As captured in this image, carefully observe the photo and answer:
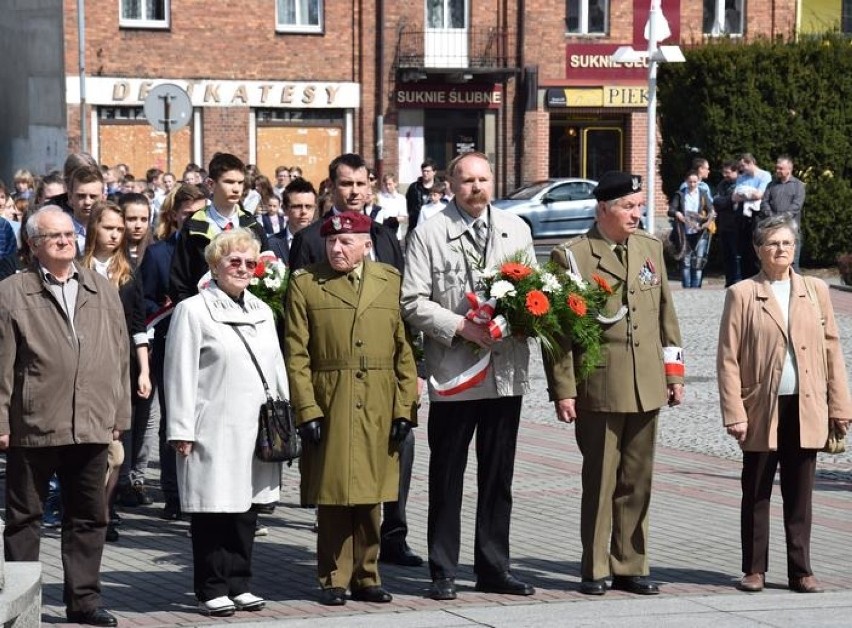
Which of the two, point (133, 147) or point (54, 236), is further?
point (133, 147)

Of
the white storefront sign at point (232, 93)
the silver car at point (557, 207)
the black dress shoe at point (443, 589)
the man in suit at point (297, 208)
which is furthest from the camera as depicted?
the white storefront sign at point (232, 93)

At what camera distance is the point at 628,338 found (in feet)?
27.1

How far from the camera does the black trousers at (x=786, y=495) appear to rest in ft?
27.5

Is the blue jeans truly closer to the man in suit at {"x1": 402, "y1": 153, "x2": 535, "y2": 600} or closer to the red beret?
the man in suit at {"x1": 402, "y1": 153, "x2": 535, "y2": 600}

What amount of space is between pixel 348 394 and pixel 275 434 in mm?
381

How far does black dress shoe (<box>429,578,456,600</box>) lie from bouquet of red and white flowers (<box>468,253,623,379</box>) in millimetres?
1151

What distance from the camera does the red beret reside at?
25.9ft

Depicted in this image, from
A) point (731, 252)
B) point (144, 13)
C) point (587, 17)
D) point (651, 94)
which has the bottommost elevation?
point (731, 252)

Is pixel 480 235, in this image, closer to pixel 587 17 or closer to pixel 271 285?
pixel 271 285

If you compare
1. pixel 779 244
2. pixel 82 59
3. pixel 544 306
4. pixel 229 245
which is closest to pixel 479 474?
pixel 544 306

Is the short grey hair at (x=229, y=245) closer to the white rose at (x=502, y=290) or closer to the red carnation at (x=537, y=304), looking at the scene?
the white rose at (x=502, y=290)

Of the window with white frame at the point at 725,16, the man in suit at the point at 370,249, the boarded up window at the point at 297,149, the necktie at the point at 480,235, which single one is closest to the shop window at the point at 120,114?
the boarded up window at the point at 297,149

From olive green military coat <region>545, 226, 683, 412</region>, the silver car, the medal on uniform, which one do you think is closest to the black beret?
olive green military coat <region>545, 226, 683, 412</region>

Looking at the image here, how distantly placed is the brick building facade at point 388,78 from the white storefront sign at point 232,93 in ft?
0.12
